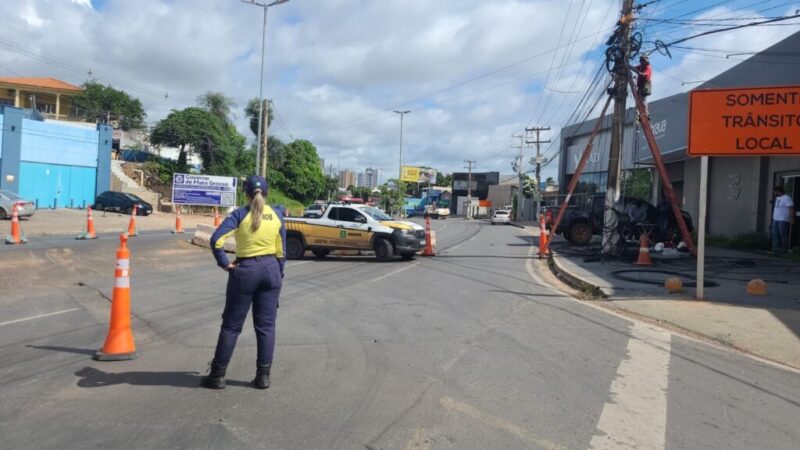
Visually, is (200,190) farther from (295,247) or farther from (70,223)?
(295,247)

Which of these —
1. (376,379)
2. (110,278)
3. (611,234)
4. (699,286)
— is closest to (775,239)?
(611,234)

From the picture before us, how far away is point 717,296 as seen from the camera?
1033 centimetres

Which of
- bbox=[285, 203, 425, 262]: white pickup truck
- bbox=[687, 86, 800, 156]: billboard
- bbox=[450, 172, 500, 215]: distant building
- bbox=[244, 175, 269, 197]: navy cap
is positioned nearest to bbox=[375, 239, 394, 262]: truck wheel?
bbox=[285, 203, 425, 262]: white pickup truck

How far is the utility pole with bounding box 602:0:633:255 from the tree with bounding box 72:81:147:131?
198ft

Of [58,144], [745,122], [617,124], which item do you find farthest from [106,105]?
[745,122]

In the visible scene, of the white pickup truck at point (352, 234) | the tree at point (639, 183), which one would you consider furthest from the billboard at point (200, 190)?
the tree at point (639, 183)

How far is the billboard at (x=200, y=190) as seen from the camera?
1462 inches

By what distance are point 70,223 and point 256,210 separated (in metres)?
26.5

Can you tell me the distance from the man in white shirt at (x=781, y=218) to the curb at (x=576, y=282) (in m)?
5.43

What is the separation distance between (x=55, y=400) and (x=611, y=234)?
47.6 feet

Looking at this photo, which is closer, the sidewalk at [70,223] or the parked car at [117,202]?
the sidewalk at [70,223]

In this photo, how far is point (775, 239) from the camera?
623 inches

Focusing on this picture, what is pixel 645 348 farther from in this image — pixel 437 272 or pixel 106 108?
pixel 106 108

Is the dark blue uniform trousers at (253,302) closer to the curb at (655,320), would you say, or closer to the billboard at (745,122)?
the curb at (655,320)
